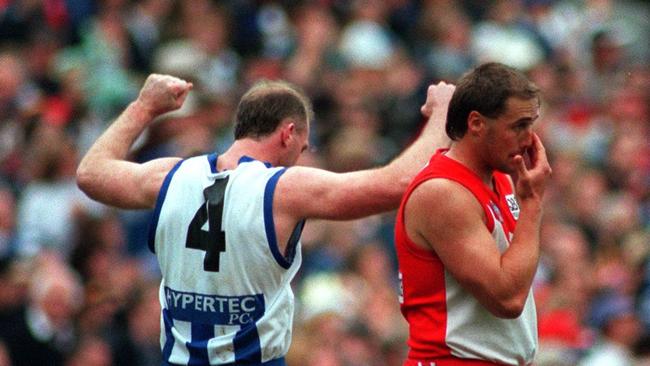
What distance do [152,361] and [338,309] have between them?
1544 millimetres

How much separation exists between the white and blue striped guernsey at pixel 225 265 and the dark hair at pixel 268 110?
17 cm

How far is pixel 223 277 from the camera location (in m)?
7.70

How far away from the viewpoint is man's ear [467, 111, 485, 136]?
722 centimetres

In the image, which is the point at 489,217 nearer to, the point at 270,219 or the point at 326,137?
the point at 270,219

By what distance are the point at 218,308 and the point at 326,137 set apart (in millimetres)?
8449

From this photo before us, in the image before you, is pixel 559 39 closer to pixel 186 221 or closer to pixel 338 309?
pixel 338 309

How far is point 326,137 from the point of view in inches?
634

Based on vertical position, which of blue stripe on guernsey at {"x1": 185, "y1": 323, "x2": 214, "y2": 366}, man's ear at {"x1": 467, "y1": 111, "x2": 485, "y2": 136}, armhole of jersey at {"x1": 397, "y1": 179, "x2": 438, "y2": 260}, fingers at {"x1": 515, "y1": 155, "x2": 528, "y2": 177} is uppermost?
man's ear at {"x1": 467, "y1": 111, "x2": 485, "y2": 136}

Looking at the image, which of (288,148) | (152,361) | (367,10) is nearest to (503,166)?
(288,148)

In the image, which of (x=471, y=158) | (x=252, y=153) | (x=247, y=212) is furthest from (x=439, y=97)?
(x=247, y=212)

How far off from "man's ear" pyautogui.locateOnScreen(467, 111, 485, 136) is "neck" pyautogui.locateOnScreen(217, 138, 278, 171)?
1.07m

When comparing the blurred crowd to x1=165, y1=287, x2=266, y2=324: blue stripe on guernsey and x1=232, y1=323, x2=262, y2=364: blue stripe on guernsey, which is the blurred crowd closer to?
x1=165, y1=287, x2=266, y2=324: blue stripe on guernsey

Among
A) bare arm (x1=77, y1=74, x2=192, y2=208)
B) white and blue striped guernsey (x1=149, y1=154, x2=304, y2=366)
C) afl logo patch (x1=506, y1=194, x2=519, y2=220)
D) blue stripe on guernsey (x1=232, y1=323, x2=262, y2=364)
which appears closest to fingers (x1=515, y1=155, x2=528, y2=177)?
afl logo patch (x1=506, y1=194, x2=519, y2=220)

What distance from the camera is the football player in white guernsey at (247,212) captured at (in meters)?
7.57
